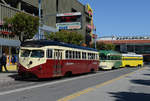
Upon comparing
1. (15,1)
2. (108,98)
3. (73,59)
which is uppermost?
(15,1)

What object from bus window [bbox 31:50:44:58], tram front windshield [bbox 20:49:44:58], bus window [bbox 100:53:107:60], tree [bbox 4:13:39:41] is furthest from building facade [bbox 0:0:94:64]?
bus window [bbox 31:50:44:58]

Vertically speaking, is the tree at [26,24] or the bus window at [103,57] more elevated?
the tree at [26,24]

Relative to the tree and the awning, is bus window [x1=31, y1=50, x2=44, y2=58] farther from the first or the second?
the awning

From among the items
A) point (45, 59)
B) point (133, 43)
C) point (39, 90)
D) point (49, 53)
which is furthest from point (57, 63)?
point (133, 43)

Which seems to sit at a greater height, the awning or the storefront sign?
the storefront sign

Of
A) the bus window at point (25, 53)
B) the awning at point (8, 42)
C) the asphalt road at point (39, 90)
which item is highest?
the awning at point (8, 42)

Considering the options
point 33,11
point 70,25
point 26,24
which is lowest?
point 26,24

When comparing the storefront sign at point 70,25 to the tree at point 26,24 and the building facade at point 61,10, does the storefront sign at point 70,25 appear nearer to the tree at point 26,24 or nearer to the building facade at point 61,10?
the building facade at point 61,10

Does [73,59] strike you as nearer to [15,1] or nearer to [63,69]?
[63,69]

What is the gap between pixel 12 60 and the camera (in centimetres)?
2869

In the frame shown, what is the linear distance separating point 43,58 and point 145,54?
96.9m

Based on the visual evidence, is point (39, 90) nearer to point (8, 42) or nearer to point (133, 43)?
point (8, 42)

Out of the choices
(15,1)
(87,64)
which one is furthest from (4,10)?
(87,64)

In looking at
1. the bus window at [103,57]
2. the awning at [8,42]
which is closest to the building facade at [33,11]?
the awning at [8,42]
